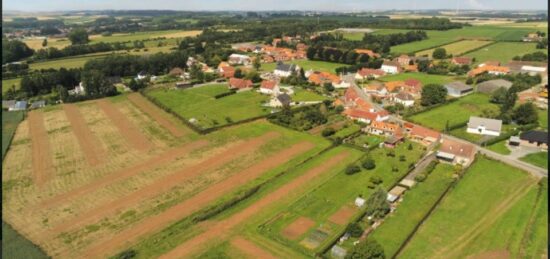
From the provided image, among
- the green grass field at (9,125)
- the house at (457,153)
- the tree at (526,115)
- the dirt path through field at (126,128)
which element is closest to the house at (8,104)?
the green grass field at (9,125)

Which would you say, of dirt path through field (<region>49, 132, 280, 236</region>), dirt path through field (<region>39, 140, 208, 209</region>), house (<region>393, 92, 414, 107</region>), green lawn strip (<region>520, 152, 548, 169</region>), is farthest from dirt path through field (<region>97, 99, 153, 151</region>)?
green lawn strip (<region>520, 152, 548, 169</region>)

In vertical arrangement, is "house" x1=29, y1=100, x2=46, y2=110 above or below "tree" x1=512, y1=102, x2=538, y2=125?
above

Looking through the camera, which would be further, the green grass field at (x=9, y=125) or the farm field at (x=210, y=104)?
the farm field at (x=210, y=104)

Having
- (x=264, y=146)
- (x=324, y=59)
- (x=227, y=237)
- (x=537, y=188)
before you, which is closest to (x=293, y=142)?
(x=264, y=146)

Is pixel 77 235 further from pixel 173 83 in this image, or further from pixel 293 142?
pixel 173 83

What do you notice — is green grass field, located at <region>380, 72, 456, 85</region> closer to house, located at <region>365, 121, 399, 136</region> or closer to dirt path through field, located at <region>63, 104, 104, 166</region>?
house, located at <region>365, 121, 399, 136</region>

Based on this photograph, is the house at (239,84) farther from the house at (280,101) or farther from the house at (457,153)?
the house at (457,153)
